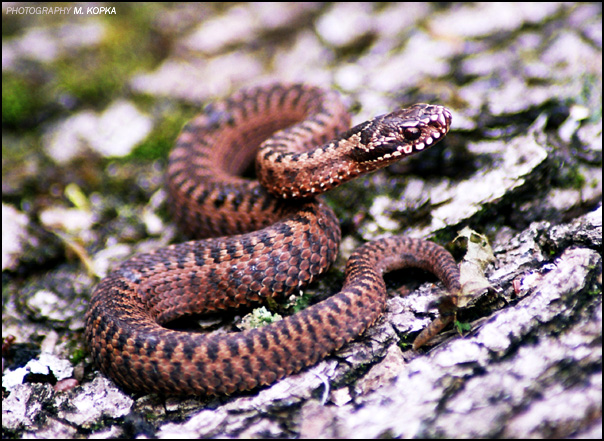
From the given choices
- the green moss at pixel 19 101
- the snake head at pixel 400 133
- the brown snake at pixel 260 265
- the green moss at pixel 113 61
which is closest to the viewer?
the brown snake at pixel 260 265

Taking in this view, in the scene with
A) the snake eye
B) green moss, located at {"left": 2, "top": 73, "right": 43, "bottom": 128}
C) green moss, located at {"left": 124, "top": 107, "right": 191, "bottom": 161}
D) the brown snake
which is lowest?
the brown snake

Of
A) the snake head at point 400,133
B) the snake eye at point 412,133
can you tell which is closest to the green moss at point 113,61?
the snake head at point 400,133

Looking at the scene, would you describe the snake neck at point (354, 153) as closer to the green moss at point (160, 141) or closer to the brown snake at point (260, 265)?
the brown snake at point (260, 265)

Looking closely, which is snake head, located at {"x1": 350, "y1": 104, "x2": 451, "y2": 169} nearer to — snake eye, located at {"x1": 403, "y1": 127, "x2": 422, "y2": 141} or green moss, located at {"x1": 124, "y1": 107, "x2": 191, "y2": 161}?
snake eye, located at {"x1": 403, "y1": 127, "x2": 422, "y2": 141}

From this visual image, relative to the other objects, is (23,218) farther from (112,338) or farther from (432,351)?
(432,351)

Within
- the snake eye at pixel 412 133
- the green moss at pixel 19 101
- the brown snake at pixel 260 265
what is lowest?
the brown snake at pixel 260 265

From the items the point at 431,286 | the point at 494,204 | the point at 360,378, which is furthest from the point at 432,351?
the point at 494,204

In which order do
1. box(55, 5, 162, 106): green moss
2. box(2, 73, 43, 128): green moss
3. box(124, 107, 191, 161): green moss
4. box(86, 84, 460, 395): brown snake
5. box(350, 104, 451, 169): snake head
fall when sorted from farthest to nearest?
box(55, 5, 162, 106): green moss → box(2, 73, 43, 128): green moss → box(124, 107, 191, 161): green moss → box(350, 104, 451, 169): snake head → box(86, 84, 460, 395): brown snake

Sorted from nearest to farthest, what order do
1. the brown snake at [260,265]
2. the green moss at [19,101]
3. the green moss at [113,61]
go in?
the brown snake at [260,265], the green moss at [19,101], the green moss at [113,61]

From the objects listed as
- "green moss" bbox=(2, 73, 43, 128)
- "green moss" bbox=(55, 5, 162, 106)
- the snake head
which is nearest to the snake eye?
the snake head
